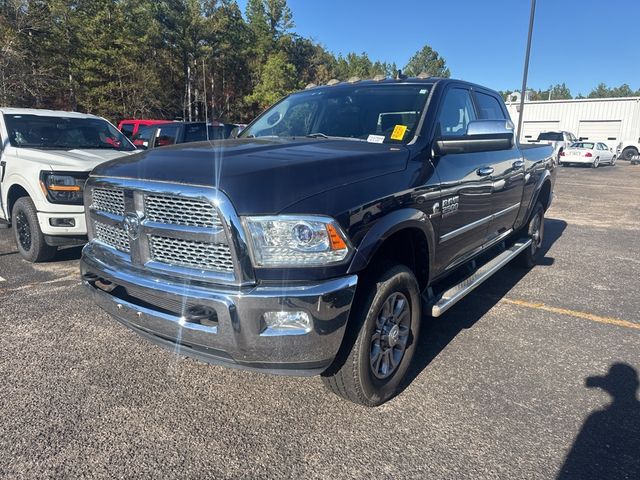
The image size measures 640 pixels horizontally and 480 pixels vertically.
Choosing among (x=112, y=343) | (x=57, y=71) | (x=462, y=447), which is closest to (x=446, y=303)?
(x=462, y=447)

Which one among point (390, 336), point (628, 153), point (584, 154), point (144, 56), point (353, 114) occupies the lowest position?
point (628, 153)

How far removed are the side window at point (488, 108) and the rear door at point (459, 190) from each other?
0.76 feet

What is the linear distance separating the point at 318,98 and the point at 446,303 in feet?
6.65

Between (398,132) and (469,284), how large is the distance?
133 cm

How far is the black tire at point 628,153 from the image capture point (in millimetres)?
→ 37350

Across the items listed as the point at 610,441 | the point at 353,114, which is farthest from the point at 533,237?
the point at 610,441

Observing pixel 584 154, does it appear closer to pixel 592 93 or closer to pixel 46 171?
pixel 46 171

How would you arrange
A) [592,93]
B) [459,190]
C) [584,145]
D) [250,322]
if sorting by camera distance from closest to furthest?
[250,322], [459,190], [584,145], [592,93]

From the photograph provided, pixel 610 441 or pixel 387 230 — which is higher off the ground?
pixel 387 230

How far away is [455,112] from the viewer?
150 inches

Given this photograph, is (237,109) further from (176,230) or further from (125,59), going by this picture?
(176,230)

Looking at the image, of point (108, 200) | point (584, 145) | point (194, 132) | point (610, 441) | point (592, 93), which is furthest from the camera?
point (592, 93)

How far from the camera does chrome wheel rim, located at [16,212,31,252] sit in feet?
18.3

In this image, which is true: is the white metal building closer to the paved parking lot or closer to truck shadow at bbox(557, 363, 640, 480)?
the paved parking lot
